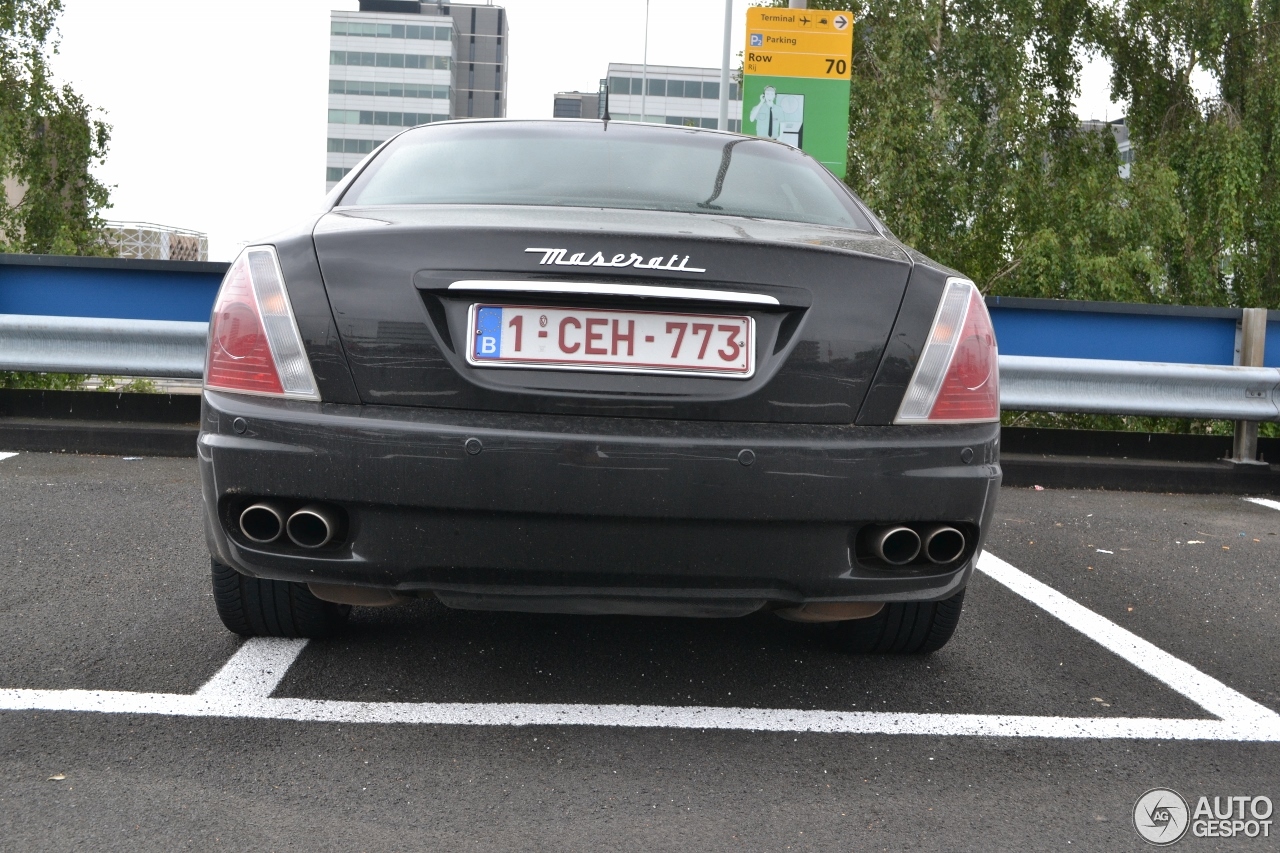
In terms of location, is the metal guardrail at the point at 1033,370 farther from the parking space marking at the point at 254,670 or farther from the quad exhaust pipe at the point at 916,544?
the quad exhaust pipe at the point at 916,544

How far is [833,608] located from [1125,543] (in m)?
3.13

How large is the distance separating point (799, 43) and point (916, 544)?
10087 mm

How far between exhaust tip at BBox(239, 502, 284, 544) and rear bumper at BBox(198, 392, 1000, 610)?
29mm

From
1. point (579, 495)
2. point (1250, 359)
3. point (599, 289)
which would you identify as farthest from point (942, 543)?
point (1250, 359)

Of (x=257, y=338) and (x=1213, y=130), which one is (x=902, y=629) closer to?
(x=257, y=338)

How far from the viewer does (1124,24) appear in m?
25.0

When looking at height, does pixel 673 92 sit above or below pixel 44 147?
above

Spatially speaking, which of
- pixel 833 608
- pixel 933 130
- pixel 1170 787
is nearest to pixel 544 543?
pixel 833 608

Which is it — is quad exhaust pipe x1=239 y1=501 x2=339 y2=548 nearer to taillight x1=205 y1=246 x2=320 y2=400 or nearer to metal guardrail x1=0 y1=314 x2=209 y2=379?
taillight x1=205 y1=246 x2=320 y2=400

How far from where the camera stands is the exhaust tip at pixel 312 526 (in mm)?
2664

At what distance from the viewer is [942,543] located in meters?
2.79

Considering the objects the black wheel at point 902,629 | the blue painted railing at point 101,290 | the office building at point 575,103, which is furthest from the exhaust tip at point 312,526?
the office building at point 575,103

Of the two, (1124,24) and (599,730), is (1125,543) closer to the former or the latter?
(599,730)

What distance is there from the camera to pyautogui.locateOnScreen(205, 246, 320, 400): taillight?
270 centimetres
